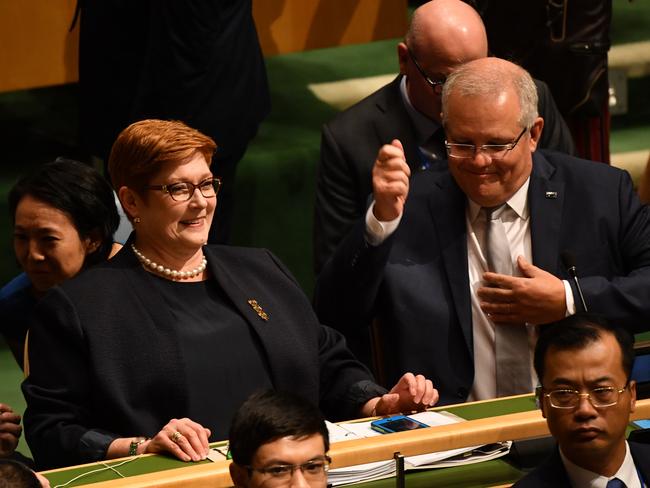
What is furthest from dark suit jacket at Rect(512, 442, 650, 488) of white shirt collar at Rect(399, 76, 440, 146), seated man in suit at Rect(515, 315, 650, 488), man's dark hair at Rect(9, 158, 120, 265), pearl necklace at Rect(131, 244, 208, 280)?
white shirt collar at Rect(399, 76, 440, 146)

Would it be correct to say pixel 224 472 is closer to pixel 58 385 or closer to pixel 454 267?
pixel 58 385

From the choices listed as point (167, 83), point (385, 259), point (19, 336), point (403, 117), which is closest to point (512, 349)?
point (385, 259)

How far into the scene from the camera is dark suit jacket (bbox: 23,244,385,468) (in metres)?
2.99

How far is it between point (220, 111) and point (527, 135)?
1.66 m

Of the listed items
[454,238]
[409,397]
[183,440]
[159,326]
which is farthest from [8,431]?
[454,238]

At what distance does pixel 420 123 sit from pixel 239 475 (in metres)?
1.65

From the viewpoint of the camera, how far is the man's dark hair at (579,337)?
2.85 m

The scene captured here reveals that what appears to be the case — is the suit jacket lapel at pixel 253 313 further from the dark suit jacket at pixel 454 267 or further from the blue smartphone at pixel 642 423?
the blue smartphone at pixel 642 423

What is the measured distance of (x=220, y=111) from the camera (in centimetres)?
489

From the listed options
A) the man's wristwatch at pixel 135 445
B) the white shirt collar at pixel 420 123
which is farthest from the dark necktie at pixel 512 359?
the man's wristwatch at pixel 135 445

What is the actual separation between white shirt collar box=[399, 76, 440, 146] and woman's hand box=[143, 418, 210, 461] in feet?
4.33

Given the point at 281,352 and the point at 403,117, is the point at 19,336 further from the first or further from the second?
the point at 403,117

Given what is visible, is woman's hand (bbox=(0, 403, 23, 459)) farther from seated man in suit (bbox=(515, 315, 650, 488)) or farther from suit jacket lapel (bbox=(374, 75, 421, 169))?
suit jacket lapel (bbox=(374, 75, 421, 169))

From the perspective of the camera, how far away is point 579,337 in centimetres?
285
